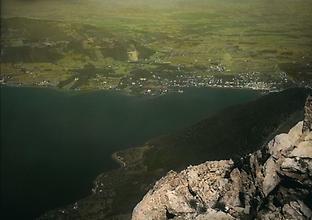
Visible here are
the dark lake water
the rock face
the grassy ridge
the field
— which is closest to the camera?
the rock face

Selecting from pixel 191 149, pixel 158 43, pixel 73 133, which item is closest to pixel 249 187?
pixel 191 149

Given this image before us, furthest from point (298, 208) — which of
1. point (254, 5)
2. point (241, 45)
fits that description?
point (241, 45)

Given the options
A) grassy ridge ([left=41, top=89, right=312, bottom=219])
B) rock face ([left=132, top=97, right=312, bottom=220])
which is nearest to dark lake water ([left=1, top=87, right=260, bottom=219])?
grassy ridge ([left=41, top=89, right=312, bottom=219])

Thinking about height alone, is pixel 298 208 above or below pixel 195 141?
above

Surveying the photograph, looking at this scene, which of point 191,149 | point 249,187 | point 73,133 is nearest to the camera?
point 249,187

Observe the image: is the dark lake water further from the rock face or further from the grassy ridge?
the rock face

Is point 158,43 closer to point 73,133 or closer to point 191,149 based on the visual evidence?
point 73,133

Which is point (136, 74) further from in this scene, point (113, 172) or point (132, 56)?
point (113, 172)
